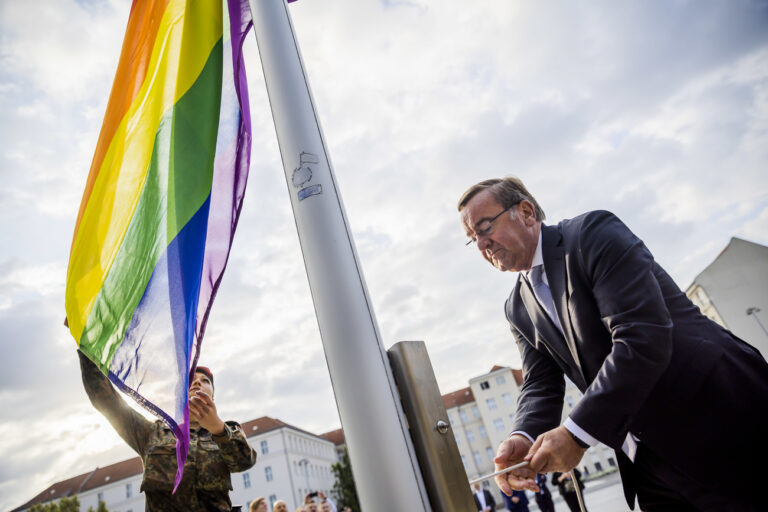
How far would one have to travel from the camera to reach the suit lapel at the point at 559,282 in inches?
71.5

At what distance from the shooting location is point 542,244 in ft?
6.50

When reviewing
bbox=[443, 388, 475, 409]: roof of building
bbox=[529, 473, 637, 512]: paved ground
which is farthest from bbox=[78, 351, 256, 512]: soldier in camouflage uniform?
bbox=[443, 388, 475, 409]: roof of building

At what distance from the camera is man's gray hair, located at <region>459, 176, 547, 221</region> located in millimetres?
2191

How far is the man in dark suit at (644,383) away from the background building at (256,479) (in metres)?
57.8

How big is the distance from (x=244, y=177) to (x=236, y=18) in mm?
892

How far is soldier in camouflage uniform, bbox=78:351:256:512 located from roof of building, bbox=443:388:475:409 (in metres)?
71.8

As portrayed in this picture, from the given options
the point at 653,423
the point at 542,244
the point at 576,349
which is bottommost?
the point at 653,423

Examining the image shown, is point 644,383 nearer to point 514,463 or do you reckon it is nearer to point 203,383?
point 514,463

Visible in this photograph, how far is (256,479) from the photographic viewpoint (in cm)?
5378

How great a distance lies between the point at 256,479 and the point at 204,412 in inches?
2346

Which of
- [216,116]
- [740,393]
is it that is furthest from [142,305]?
[740,393]

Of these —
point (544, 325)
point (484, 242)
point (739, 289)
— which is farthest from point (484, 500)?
point (739, 289)

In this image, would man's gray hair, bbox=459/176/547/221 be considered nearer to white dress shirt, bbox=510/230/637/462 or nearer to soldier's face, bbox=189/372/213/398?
white dress shirt, bbox=510/230/637/462

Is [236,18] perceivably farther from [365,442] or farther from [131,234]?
[365,442]
